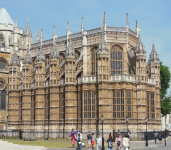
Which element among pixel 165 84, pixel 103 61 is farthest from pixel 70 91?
pixel 165 84

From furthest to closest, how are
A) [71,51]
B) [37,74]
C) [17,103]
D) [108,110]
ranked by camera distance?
[17,103]
[37,74]
[71,51]
[108,110]

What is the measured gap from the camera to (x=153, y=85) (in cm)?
4906

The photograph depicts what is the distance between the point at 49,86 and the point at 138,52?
15414mm

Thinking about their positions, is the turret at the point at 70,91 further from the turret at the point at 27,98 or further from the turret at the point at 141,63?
the turret at the point at 141,63

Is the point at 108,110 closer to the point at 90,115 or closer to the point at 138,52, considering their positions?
the point at 90,115

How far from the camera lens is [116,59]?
4888 centimetres

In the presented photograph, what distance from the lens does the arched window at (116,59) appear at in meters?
48.3

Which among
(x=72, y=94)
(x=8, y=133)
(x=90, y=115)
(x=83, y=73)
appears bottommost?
(x=8, y=133)

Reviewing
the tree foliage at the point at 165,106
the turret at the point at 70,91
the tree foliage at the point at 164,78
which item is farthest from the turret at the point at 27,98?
the tree foliage at the point at 164,78

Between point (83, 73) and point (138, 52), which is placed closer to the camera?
point (138, 52)

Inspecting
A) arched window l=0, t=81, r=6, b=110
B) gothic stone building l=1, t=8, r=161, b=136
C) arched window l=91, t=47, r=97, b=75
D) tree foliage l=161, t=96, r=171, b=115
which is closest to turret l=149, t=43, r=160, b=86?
gothic stone building l=1, t=8, r=161, b=136

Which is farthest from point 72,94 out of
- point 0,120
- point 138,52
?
point 0,120

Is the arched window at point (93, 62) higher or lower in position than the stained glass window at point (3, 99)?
higher

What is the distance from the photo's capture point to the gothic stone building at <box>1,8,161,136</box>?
149ft
